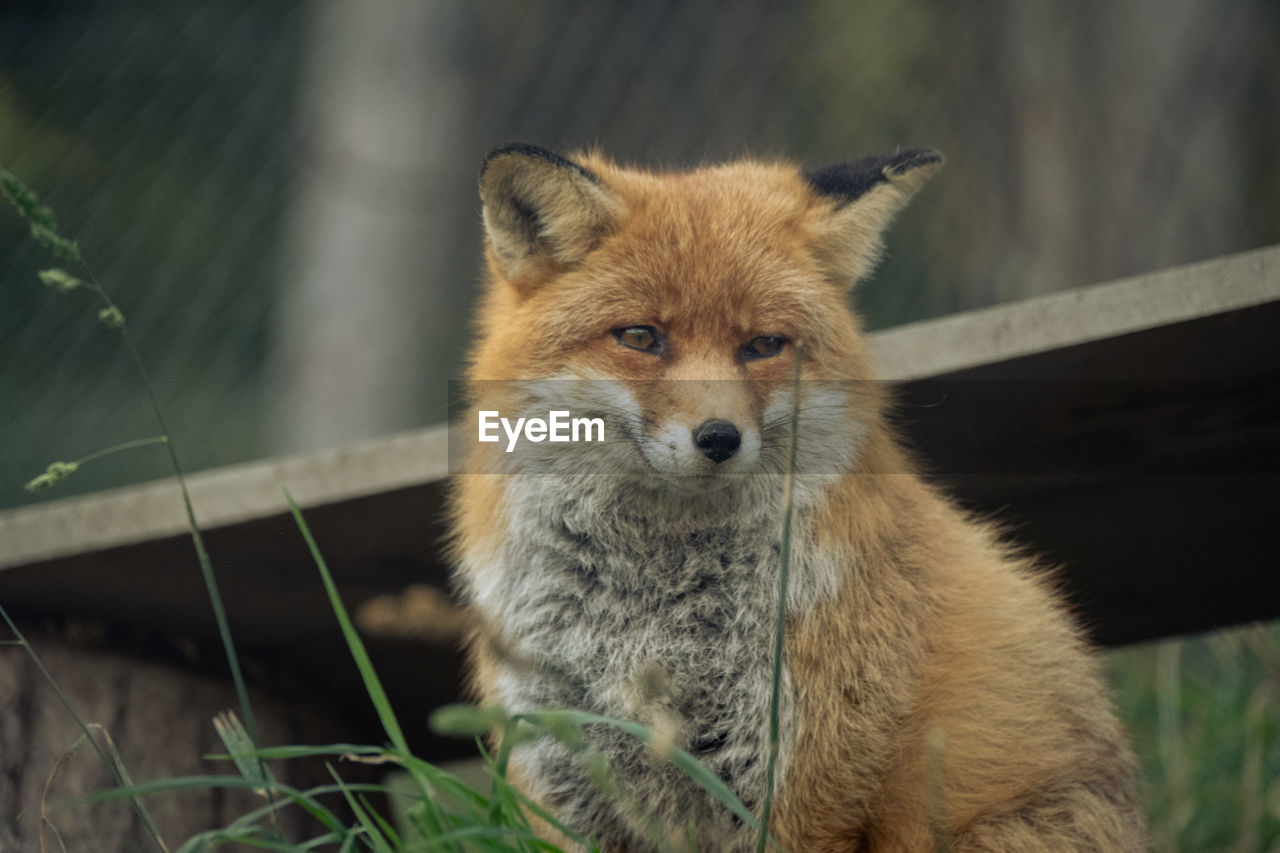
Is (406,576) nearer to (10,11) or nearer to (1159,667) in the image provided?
(10,11)

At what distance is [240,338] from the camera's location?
4.17 meters

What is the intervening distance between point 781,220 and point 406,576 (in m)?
1.36

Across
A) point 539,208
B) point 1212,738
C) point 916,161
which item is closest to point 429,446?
point 539,208

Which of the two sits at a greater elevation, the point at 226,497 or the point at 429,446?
the point at 429,446

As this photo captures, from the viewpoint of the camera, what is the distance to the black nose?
61.9 inches

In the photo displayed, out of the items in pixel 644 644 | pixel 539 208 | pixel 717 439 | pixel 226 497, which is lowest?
pixel 644 644

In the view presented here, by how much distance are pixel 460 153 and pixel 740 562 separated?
11.6ft

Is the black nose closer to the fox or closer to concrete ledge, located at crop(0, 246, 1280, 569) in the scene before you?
the fox

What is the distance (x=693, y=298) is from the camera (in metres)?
1.74

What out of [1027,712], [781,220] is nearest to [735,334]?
[781,220]

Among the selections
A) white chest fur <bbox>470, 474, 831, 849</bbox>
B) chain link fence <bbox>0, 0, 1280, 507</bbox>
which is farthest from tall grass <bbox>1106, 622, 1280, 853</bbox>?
white chest fur <bbox>470, 474, 831, 849</bbox>

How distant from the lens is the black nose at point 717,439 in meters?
1.57

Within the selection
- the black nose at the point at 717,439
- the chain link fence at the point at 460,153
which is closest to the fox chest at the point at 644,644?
the black nose at the point at 717,439

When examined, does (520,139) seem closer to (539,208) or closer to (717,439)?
(539,208)
